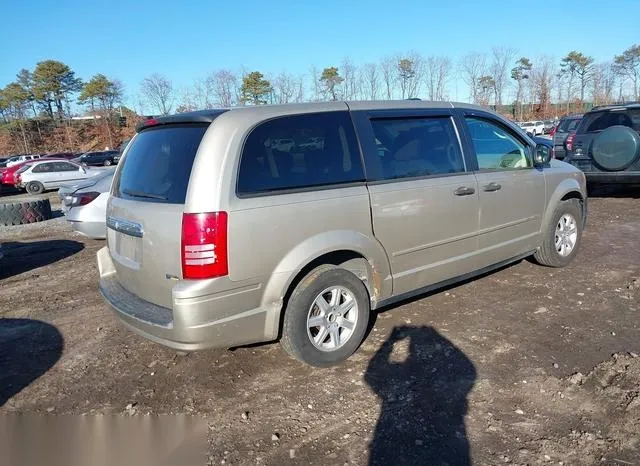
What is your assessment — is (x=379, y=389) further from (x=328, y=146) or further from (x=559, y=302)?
(x=559, y=302)

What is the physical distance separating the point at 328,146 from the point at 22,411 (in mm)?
2736

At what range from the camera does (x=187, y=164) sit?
3.21 metres

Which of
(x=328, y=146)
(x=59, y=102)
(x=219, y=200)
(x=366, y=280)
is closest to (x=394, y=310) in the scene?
(x=366, y=280)

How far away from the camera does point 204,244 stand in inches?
118

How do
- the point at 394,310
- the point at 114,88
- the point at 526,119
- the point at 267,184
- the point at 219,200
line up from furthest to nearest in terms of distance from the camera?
1. the point at 114,88
2. the point at 526,119
3. the point at 394,310
4. the point at 267,184
5. the point at 219,200

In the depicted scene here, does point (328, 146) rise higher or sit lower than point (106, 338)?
higher

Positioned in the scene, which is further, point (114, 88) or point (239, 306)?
point (114, 88)

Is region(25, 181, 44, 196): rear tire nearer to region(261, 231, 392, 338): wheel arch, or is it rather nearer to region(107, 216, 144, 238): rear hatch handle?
region(107, 216, 144, 238): rear hatch handle

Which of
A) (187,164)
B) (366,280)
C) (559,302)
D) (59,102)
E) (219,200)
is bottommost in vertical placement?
(559,302)

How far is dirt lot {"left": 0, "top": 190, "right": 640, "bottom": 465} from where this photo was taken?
107 inches

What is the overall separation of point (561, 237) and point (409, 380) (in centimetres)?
326

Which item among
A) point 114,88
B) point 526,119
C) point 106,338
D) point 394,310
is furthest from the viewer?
point 114,88

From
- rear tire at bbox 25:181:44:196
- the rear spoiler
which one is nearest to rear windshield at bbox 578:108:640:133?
the rear spoiler

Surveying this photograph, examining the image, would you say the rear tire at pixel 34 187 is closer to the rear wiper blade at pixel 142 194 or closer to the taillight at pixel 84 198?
the taillight at pixel 84 198
